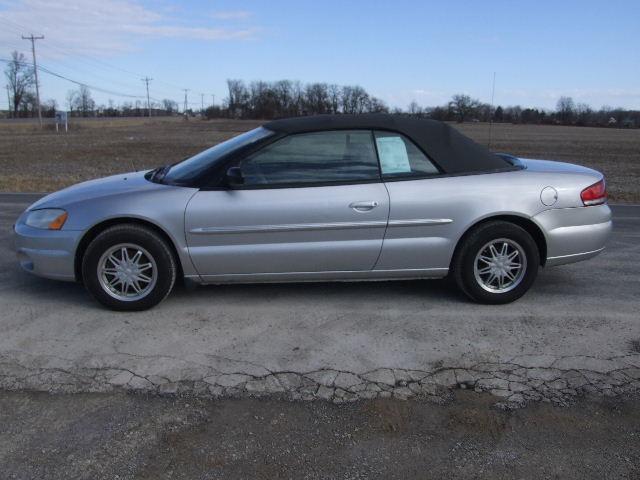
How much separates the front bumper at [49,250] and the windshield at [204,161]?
819 millimetres

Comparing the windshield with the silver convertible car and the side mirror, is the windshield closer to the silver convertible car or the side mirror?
the silver convertible car

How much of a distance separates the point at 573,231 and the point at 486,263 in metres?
0.73

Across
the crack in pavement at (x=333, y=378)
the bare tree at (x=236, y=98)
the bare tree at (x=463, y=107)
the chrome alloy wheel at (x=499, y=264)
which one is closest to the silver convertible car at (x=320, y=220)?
the chrome alloy wheel at (x=499, y=264)

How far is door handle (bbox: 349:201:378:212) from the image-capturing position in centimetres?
427

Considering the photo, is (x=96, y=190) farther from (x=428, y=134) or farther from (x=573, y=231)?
(x=573, y=231)

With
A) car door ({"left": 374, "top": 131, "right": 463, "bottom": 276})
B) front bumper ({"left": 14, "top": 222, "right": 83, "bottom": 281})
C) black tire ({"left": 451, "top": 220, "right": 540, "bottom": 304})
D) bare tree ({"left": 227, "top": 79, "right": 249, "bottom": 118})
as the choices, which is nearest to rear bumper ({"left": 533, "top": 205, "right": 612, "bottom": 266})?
black tire ({"left": 451, "top": 220, "right": 540, "bottom": 304})

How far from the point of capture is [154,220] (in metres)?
4.24

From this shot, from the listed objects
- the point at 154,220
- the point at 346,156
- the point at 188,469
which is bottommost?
the point at 188,469

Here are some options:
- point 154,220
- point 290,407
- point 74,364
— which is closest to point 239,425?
point 290,407

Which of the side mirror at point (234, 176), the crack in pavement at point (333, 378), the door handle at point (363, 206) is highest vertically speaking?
the side mirror at point (234, 176)

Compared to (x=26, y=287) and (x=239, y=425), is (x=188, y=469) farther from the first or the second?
(x=26, y=287)

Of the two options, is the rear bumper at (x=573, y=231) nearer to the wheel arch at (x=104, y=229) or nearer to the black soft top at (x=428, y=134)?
the black soft top at (x=428, y=134)

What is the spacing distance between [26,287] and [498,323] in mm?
3765

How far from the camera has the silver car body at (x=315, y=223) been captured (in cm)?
425
